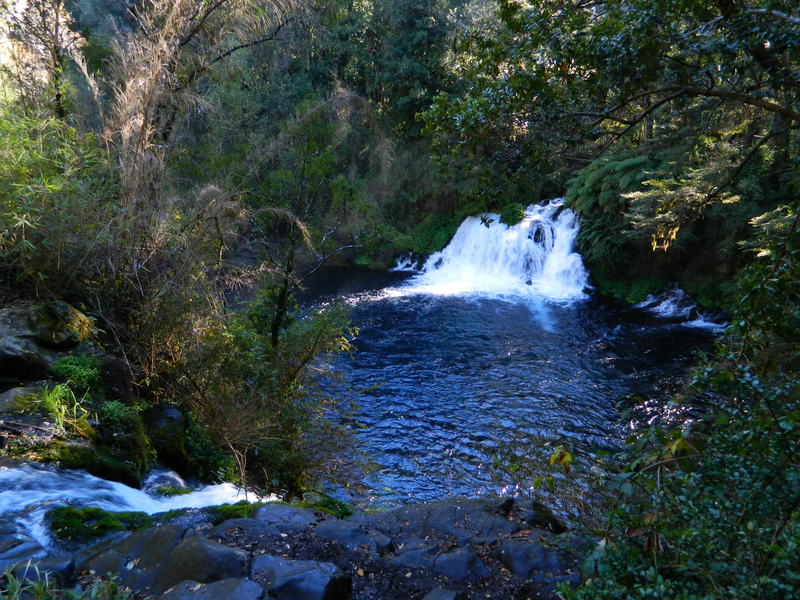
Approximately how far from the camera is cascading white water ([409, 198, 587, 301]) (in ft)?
56.2

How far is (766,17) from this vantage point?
12.5 ft

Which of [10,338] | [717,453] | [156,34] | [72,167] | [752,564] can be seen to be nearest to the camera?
[752,564]

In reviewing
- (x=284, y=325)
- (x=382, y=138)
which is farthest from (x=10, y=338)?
(x=382, y=138)

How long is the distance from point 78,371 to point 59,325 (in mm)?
773

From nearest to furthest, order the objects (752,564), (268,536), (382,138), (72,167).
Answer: (752,564) → (268,536) → (72,167) → (382,138)

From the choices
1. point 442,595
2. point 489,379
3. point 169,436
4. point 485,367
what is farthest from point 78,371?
point 485,367

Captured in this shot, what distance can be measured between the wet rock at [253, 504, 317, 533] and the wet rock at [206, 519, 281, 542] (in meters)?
0.08

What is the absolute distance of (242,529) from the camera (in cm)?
373

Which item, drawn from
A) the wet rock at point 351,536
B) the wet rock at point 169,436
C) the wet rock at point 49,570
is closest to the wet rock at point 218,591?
the wet rock at point 49,570

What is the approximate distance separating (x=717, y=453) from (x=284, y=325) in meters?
6.63

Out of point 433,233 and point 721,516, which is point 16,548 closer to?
point 721,516

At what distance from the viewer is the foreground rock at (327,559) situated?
9.99 ft

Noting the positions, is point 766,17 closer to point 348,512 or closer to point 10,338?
point 348,512

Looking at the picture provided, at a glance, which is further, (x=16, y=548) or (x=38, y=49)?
(x=38, y=49)
